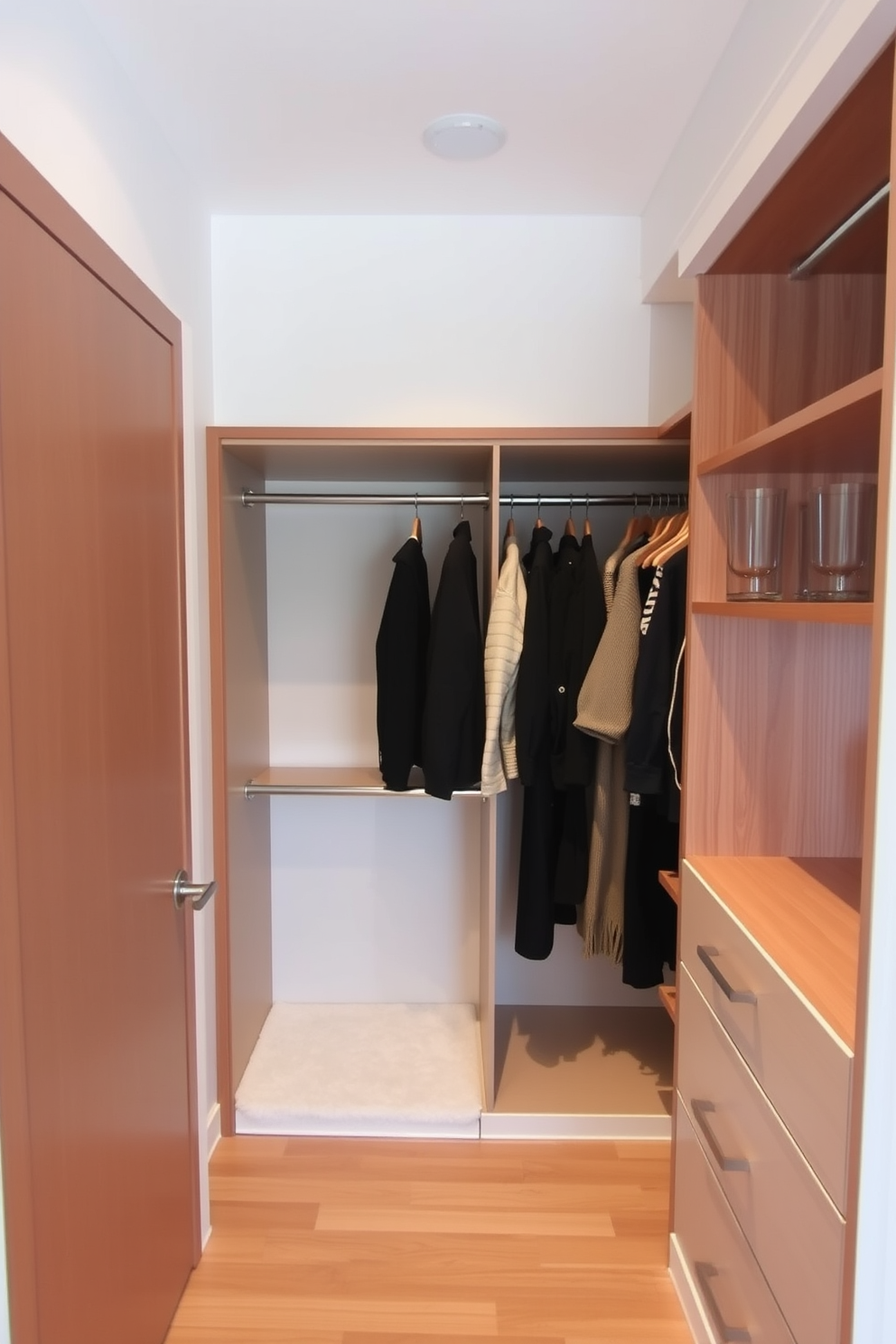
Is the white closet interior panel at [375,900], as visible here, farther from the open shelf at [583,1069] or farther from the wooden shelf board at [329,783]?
the open shelf at [583,1069]

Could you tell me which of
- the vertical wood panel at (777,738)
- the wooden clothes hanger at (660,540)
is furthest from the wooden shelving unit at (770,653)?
the wooden clothes hanger at (660,540)

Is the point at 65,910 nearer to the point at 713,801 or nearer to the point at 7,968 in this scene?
the point at 7,968

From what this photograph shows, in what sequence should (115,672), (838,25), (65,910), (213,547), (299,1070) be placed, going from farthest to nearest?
(299,1070)
(213,547)
(115,672)
(65,910)
(838,25)

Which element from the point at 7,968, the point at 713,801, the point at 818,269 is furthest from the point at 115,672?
the point at 818,269

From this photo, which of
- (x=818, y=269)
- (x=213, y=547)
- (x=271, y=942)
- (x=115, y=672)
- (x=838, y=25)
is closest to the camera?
(x=838, y=25)

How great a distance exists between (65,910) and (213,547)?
1.17 meters

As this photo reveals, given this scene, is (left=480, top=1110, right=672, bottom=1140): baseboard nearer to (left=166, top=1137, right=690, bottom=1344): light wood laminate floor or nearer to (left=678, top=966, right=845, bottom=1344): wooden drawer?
(left=166, top=1137, right=690, bottom=1344): light wood laminate floor

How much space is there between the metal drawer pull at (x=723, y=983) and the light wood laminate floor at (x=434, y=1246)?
2.90ft

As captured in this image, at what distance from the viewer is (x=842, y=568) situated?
4.19ft

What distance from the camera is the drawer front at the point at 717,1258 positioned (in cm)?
126

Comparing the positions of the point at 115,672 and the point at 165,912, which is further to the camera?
the point at 165,912

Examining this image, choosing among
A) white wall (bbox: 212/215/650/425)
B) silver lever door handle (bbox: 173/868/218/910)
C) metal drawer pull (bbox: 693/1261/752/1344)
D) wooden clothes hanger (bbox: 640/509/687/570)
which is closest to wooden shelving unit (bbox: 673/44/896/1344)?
metal drawer pull (bbox: 693/1261/752/1344)

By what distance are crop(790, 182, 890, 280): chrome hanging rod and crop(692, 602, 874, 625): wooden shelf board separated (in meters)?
0.59

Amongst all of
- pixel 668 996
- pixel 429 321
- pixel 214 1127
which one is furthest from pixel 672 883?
pixel 429 321
